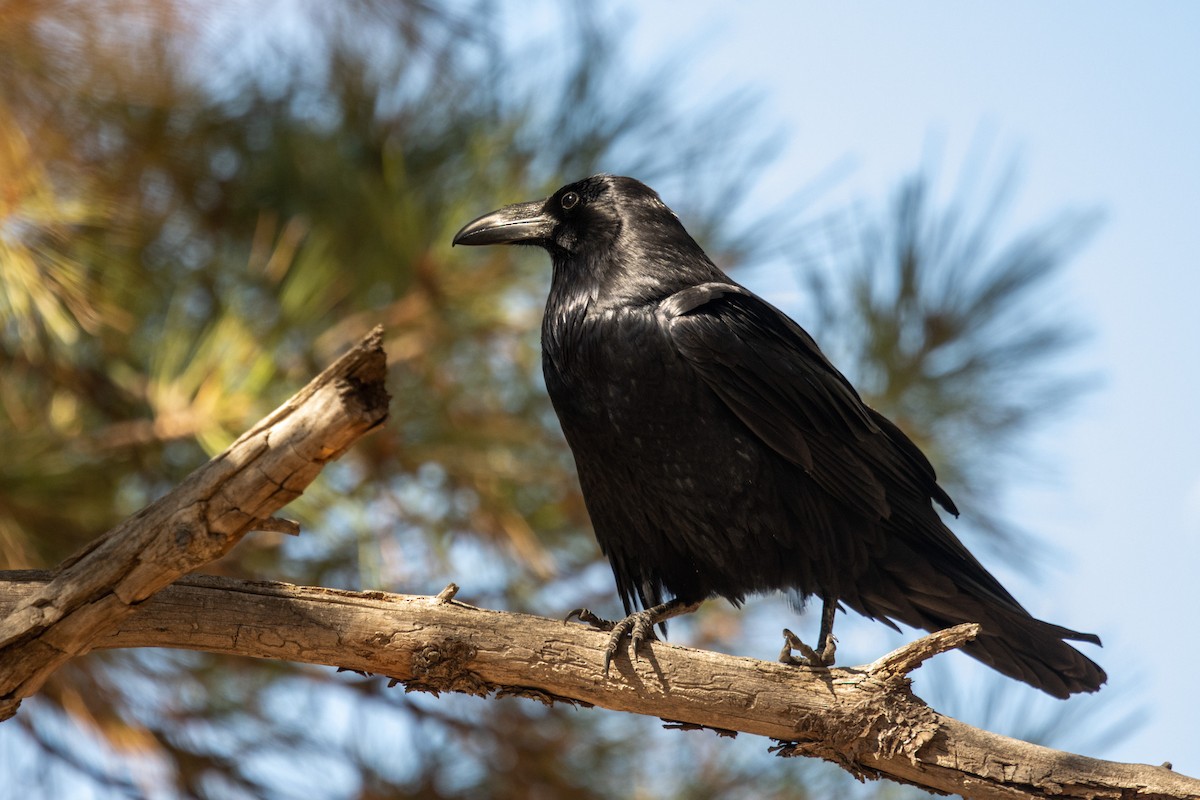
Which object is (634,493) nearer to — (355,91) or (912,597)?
(912,597)

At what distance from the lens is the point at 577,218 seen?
3451mm

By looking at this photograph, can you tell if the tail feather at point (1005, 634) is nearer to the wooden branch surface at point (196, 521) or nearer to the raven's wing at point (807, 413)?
the raven's wing at point (807, 413)

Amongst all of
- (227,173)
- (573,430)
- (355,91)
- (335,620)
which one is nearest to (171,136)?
(227,173)

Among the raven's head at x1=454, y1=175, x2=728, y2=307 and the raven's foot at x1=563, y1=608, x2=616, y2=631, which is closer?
the raven's foot at x1=563, y1=608, x2=616, y2=631

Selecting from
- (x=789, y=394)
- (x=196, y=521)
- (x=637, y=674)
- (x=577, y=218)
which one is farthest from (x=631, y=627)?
Result: (x=577, y=218)

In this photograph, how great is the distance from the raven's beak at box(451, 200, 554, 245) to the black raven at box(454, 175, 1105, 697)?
0.27 meters

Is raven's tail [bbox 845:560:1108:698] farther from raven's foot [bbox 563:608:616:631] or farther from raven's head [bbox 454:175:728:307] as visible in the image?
raven's head [bbox 454:175:728:307]

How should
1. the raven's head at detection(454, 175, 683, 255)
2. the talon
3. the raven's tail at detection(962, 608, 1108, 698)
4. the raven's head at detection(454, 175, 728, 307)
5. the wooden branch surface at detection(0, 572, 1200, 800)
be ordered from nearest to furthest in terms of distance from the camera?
the wooden branch surface at detection(0, 572, 1200, 800), the talon, the raven's tail at detection(962, 608, 1108, 698), the raven's head at detection(454, 175, 728, 307), the raven's head at detection(454, 175, 683, 255)

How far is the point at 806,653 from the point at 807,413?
70 cm

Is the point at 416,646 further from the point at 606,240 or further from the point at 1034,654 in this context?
the point at 1034,654

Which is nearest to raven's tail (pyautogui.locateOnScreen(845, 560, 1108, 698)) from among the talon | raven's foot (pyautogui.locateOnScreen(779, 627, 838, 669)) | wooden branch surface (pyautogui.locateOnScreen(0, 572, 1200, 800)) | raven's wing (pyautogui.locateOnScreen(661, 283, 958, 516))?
raven's wing (pyautogui.locateOnScreen(661, 283, 958, 516))

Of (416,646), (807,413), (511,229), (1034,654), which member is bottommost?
(416,646)

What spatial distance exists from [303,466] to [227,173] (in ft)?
10.1

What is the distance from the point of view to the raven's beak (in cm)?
347
